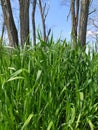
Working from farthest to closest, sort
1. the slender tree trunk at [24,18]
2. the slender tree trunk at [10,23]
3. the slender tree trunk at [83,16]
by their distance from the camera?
the slender tree trunk at [83,16], the slender tree trunk at [24,18], the slender tree trunk at [10,23]

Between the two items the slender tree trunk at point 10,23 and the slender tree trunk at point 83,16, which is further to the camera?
the slender tree trunk at point 83,16

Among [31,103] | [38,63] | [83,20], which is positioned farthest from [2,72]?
[83,20]

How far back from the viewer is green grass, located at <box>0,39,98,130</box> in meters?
1.48

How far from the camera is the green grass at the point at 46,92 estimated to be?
1.48 meters

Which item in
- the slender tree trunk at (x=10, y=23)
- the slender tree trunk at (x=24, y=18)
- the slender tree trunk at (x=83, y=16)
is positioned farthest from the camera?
the slender tree trunk at (x=83, y=16)

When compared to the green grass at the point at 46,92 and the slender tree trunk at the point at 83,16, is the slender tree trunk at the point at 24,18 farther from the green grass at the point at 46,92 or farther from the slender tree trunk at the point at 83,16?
the green grass at the point at 46,92

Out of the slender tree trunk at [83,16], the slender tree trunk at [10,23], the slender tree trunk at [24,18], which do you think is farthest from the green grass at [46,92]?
the slender tree trunk at [83,16]

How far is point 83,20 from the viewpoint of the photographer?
7207mm

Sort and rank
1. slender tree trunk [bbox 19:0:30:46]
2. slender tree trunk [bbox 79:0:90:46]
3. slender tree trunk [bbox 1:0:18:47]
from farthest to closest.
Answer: slender tree trunk [bbox 79:0:90:46] < slender tree trunk [bbox 19:0:30:46] < slender tree trunk [bbox 1:0:18:47]

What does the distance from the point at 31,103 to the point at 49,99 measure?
0.30 ft

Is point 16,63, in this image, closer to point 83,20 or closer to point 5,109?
point 5,109

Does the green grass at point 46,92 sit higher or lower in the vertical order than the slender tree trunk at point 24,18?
A: lower

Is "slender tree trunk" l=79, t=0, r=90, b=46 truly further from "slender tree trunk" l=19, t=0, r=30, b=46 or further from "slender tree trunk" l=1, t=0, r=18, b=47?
"slender tree trunk" l=1, t=0, r=18, b=47

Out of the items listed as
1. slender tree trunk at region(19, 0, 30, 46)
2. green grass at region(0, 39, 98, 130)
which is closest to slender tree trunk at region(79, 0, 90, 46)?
slender tree trunk at region(19, 0, 30, 46)
